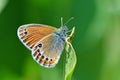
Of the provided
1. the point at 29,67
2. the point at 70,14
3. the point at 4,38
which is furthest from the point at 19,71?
the point at 70,14

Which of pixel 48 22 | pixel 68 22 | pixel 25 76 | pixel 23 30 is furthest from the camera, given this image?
pixel 48 22

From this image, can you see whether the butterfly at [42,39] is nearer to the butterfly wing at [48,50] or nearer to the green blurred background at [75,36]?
the butterfly wing at [48,50]

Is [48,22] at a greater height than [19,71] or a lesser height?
greater

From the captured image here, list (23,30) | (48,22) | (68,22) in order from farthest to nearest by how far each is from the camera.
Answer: (48,22) < (68,22) < (23,30)

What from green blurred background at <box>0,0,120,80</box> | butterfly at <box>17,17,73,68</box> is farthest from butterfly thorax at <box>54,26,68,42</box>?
green blurred background at <box>0,0,120,80</box>

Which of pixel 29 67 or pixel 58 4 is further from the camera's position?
pixel 58 4

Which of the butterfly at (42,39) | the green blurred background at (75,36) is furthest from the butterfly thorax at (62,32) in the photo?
the green blurred background at (75,36)

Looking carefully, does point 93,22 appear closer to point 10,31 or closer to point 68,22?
point 68,22
